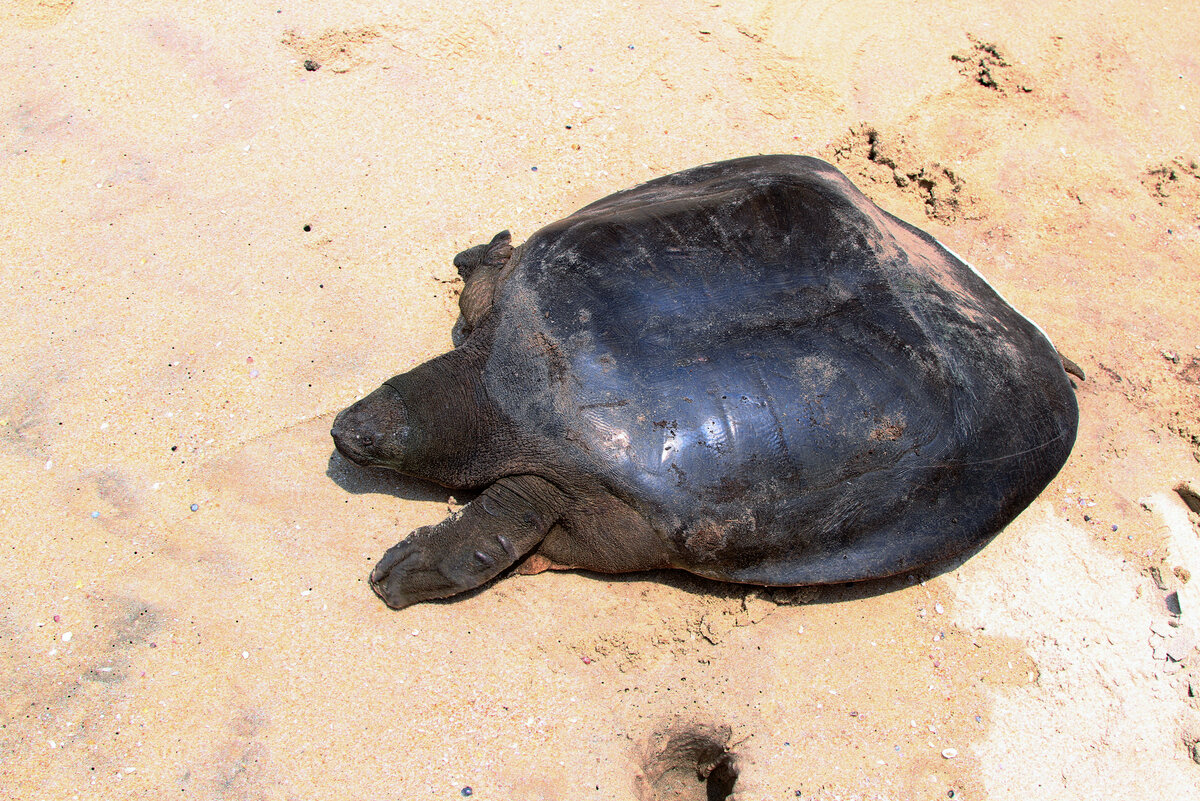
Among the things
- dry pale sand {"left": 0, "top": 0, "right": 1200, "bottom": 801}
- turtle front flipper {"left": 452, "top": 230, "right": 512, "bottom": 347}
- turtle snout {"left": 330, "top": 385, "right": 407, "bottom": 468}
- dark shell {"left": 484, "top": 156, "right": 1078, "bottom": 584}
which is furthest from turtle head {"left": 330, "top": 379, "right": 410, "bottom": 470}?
turtle front flipper {"left": 452, "top": 230, "right": 512, "bottom": 347}

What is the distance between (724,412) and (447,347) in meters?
1.66

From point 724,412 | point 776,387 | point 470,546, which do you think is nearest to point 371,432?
point 470,546

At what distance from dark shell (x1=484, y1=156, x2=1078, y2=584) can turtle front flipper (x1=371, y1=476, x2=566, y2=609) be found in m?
0.27

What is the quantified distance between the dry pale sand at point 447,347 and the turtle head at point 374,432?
0.29 metres

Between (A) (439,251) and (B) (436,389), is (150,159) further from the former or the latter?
(B) (436,389)

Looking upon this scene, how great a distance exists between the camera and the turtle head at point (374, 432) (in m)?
3.09

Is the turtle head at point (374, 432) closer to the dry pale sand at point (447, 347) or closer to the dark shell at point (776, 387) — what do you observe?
the dry pale sand at point (447, 347)

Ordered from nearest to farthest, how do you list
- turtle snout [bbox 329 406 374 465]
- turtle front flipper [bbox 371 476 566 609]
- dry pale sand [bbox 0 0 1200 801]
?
dry pale sand [bbox 0 0 1200 801], turtle front flipper [bbox 371 476 566 609], turtle snout [bbox 329 406 374 465]

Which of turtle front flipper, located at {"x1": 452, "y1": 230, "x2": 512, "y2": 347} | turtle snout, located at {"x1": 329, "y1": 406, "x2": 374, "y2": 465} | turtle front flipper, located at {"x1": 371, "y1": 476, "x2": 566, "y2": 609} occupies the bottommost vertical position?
turtle front flipper, located at {"x1": 371, "y1": 476, "x2": 566, "y2": 609}

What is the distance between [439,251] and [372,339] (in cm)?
68

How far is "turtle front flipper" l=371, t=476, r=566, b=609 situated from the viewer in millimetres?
2943

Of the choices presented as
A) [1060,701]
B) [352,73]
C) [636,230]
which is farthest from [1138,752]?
[352,73]

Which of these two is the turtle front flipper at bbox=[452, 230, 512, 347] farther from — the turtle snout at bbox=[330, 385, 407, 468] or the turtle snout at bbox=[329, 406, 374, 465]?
the turtle snout at bbox=[329, 406, 374, 465]

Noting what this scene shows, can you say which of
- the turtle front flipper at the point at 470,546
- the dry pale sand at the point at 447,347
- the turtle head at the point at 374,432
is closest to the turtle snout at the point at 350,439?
the turtle head at the point at 374,432
